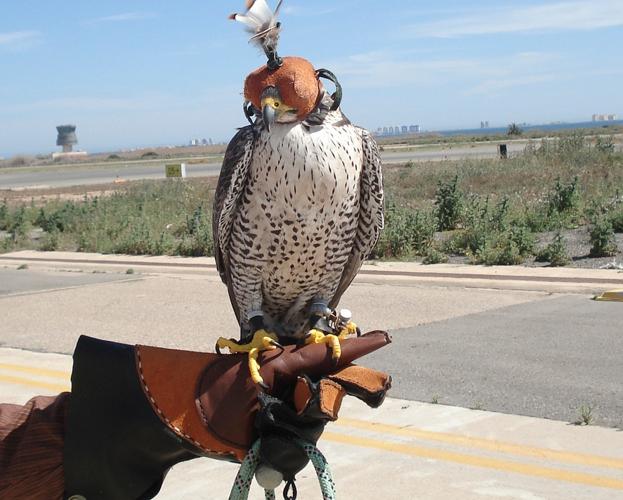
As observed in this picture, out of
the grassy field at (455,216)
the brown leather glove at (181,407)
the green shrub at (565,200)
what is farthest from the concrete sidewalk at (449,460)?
the green shrub at (565,200)

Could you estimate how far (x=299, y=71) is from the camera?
2.91m

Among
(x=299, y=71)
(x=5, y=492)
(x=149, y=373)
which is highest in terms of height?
(x=299, y=71)

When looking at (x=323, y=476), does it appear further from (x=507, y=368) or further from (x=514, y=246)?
(x=514, y=246)

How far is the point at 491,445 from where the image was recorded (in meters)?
5.10

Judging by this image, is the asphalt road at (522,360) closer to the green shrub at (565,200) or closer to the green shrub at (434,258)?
the green shrub at (434,258)

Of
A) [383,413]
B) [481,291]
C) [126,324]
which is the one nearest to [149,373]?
[383,413]

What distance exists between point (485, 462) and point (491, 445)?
0.32m

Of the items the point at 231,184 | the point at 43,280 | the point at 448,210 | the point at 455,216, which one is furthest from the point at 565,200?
the point at 231,184

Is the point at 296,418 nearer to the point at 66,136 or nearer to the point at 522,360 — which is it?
the point at 522,360

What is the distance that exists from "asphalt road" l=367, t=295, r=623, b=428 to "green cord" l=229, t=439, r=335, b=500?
3.29 meters

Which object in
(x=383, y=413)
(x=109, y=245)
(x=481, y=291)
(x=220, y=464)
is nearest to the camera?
(x=220, y=464)

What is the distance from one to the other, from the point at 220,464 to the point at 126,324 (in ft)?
14.6

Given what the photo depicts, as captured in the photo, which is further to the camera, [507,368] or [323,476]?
[507,368]

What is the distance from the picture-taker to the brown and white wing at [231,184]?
317 cm
